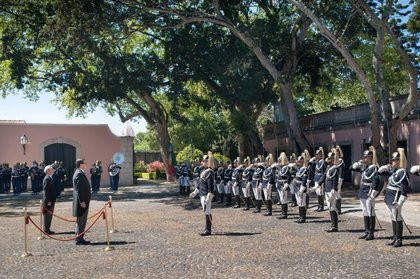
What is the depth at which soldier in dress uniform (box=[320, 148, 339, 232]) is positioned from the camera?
42.4 feet

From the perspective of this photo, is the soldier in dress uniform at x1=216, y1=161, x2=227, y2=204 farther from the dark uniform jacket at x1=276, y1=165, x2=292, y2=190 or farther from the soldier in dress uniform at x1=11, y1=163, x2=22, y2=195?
the soldier in dress uniform at x1=11, y1=163, x2=22, y2=195

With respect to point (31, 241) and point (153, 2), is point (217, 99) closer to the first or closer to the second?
point (153, 2)

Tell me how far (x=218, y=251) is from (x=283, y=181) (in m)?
5.99

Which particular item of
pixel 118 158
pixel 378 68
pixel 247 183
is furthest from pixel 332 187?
pixel 118 158

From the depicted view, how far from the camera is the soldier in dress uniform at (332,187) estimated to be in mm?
12930

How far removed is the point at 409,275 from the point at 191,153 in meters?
37.8

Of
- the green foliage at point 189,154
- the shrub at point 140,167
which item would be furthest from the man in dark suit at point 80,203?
the shrub at point 140,167

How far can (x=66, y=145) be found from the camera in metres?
34.0

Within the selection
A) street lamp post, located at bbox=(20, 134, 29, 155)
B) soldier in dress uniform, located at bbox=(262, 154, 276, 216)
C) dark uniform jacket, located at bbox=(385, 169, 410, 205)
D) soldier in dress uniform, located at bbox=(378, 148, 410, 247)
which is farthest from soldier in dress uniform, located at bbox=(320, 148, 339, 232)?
street lamp post, located at bbox=(20, 134, 29, 155)

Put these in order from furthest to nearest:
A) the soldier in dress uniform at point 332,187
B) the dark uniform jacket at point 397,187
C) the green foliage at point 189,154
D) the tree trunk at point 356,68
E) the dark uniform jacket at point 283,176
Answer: the green foliage at point 189,154 < the tree trunk at point 356,68 < the dark uniform jacket at point 283,176 < the soldier in dress uniform at point 332,187 < the dark uniform jacket at point 397,187

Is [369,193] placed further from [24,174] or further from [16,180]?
[24,174]

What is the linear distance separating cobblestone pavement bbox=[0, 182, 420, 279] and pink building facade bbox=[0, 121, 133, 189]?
17433 mm

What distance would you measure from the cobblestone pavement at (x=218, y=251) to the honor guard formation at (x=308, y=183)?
0.50m

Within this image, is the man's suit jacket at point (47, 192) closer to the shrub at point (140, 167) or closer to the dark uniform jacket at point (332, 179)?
the dark uniform jacket at point (332, 179)
